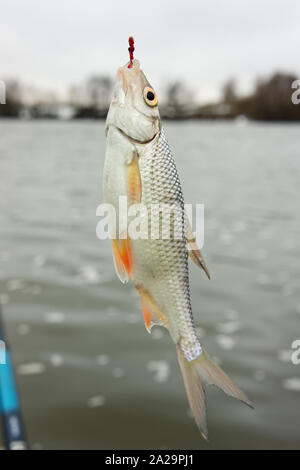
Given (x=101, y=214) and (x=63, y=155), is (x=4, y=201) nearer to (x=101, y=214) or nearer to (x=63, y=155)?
(x=63, y=155)

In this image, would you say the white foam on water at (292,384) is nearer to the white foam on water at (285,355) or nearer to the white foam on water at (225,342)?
the white foam on water at (285,355)

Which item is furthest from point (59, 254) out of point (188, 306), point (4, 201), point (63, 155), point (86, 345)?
point (63, 155)

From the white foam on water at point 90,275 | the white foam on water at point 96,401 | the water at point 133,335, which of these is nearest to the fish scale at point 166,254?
the water at point 133,335

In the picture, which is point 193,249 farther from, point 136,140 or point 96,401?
point 96,401

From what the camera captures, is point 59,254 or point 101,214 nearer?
point 101,214

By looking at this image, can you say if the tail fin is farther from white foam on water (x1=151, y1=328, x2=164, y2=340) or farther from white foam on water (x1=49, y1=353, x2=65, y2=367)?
white foam on water (x1=151, y1=328, x2=164, y2=340)

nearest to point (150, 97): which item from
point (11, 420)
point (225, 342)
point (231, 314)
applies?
point (11, 420)
